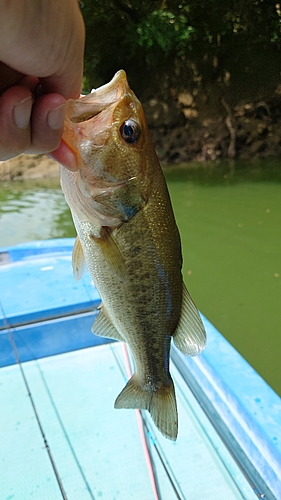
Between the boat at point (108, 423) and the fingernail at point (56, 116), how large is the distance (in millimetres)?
1515

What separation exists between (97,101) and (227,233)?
5.11m

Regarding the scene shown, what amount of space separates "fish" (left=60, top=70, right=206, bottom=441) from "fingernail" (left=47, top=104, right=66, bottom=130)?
9 centimetres

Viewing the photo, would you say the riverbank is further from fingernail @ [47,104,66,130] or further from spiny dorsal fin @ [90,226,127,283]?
fingernail @ [47,104,66,130]

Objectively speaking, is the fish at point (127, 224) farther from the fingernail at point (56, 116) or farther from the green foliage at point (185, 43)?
the green foliage at point (185, 43)

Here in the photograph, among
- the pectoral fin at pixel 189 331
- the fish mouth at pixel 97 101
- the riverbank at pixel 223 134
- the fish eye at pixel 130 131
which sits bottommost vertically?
the riverbank at pixel 223 134

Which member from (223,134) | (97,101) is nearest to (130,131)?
(97,101)

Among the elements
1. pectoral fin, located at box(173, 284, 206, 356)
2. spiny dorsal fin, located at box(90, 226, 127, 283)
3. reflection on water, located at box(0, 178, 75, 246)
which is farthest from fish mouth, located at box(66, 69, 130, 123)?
reflection on water, located at box(0, 178, 75, 246)

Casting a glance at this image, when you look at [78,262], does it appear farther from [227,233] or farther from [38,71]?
[227,233]

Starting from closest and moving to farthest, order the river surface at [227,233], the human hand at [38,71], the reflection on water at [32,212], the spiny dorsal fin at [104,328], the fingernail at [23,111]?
the human hand at [38,71]
the fingernail at [23,111]
the spiny dorsal fin at [104,328]
the river surface at [227,233]
the reflection on water at [32,212]

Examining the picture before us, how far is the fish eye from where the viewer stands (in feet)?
3.33

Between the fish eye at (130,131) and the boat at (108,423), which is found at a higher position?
the fish eye at (130,131)

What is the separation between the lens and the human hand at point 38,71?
668 millimetres

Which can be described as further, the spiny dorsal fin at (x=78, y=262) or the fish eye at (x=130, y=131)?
the spiny dorsal fin at (x=78, y=262)

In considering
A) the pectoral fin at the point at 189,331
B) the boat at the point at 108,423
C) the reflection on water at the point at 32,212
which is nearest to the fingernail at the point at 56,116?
the pectoral fin at the point at 189,331
